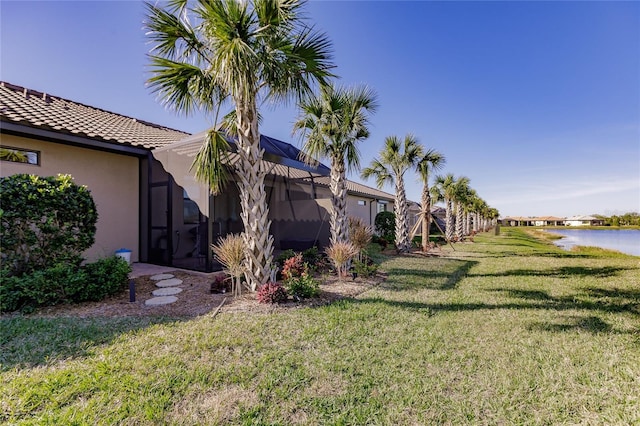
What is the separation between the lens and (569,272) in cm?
966

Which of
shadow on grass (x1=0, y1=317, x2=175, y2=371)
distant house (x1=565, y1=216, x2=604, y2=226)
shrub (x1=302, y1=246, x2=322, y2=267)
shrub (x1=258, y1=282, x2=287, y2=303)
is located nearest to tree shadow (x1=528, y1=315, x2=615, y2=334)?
shrub (x1=258, y1=282, x2=287, y2=303)

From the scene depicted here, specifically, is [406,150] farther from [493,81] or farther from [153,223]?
[153,223]

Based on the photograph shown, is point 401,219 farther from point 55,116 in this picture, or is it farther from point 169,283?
point 55,116

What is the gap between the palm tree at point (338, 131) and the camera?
873 cm

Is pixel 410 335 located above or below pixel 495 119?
below

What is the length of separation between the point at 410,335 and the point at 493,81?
550 inches

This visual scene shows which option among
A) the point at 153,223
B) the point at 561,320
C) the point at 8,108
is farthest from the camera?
the point at 153,223

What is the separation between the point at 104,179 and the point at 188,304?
21.7 feet

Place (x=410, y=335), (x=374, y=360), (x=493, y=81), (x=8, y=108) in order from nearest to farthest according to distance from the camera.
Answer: (x=374, y=360) → (x=410, y=335) → (x=8, y=108) → (x=493, y=81)

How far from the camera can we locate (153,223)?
9812 mm

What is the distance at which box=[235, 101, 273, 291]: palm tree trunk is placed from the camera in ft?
20.0

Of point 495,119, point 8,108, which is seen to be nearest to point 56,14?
point 8,108

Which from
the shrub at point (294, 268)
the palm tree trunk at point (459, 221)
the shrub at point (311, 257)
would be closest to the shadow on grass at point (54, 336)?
the shrub at point (294, 268)

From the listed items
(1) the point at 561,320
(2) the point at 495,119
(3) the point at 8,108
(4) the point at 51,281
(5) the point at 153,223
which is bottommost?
(1) the point at 561,320
